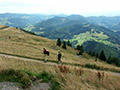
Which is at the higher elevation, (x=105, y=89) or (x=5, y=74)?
(x=5, y=74)

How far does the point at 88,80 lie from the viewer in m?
6.03

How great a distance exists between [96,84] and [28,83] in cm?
358

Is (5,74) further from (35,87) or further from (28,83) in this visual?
(35,87)

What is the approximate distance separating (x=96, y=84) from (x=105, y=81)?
2.05 feet

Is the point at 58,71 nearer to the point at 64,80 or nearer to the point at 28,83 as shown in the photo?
the point at 64,80

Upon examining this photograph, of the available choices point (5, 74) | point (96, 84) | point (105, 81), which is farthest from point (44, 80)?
point (105, 81)

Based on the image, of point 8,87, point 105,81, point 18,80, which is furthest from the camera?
point 105,81

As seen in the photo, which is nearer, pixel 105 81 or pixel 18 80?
pixel 18 80

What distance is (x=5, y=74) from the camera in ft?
19.7

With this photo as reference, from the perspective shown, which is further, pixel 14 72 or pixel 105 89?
pixel 14 72

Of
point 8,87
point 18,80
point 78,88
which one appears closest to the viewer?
point 78,88

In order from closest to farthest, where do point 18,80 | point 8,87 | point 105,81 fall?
point 8,87, point 18,80, point 105,81

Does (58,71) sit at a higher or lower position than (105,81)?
higher

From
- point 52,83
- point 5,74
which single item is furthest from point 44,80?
point 5,74
